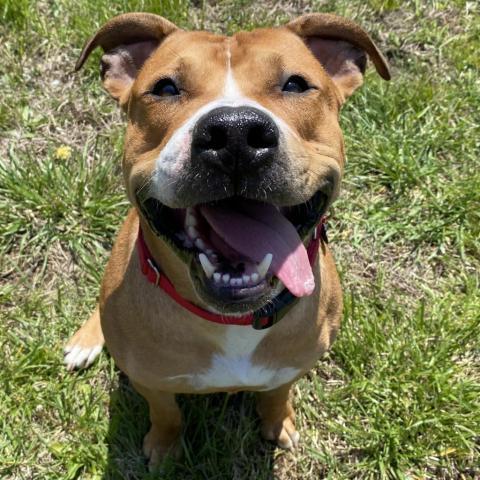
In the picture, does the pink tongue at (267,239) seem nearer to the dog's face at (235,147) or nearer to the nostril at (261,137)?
the dog's face at (235,147)

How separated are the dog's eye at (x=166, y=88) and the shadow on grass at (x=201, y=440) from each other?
5.96 feet

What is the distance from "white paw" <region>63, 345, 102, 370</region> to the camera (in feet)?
12.5

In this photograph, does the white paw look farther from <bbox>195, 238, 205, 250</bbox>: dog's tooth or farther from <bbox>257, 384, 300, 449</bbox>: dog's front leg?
<bbox>195, 238, 205, 250</bbox>: dog's tooth

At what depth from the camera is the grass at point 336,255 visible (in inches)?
144

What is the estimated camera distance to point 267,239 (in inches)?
93.9

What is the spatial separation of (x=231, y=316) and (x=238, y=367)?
13.7 inches

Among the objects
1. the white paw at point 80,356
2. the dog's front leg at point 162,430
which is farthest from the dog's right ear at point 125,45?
the white paw at point 80,356

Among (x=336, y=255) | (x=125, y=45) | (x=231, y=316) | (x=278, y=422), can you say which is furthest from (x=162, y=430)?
(x=125, y=45)

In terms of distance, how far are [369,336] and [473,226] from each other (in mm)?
1091

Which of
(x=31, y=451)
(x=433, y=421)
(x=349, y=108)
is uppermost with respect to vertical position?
(x=349, y=108)

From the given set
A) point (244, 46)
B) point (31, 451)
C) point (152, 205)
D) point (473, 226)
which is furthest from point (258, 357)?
point (473, 226)

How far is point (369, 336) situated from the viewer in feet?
12.6

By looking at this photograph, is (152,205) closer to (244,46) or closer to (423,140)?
(244,46)

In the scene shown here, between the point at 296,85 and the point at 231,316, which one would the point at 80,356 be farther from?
the point at 296,85
